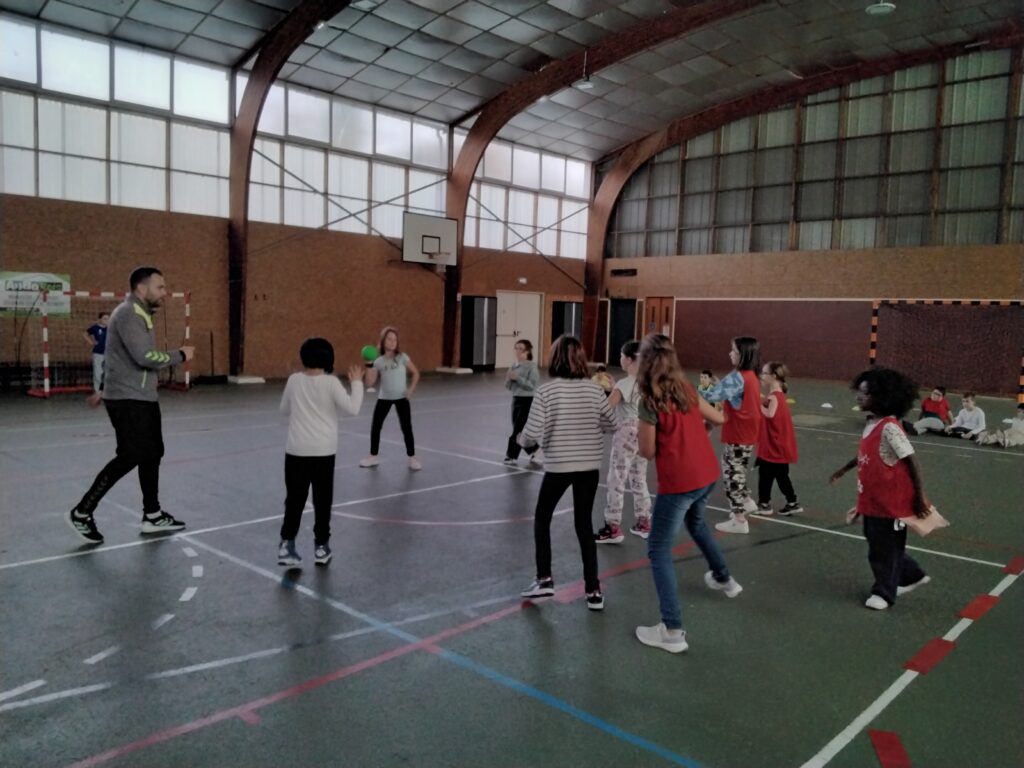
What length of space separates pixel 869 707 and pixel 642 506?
3.22m

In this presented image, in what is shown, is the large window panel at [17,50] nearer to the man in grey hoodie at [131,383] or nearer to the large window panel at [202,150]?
the large window panel at [202,150]

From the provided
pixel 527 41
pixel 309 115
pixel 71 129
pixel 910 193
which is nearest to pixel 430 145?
pixel 309 115

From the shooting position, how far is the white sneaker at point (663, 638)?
15.0 ft

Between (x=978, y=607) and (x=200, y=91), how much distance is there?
21.3m

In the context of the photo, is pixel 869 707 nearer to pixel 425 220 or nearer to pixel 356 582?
pixel 356 582

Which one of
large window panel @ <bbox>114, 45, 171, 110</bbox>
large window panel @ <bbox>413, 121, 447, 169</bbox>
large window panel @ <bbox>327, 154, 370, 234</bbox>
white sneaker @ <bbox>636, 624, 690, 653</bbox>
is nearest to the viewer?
white sneaker @ <bbox>636, 624, 690, 653</bbox>

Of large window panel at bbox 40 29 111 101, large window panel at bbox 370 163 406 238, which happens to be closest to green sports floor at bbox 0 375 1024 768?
large window panel at bbox 40 29 111 101

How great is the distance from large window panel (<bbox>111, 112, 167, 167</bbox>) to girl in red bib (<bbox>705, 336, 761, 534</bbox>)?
1778 centimetres

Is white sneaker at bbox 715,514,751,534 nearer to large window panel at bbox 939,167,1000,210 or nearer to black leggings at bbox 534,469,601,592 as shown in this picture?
black leggings at bbox 534,469,601,592

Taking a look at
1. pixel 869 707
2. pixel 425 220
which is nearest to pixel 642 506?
pixel 869 707

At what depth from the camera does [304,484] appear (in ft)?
18.9

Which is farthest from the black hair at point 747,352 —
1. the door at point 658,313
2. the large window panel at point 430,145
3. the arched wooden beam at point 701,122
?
the door at point 658,313

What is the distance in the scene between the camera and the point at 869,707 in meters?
3.99

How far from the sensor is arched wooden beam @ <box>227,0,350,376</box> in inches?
727
